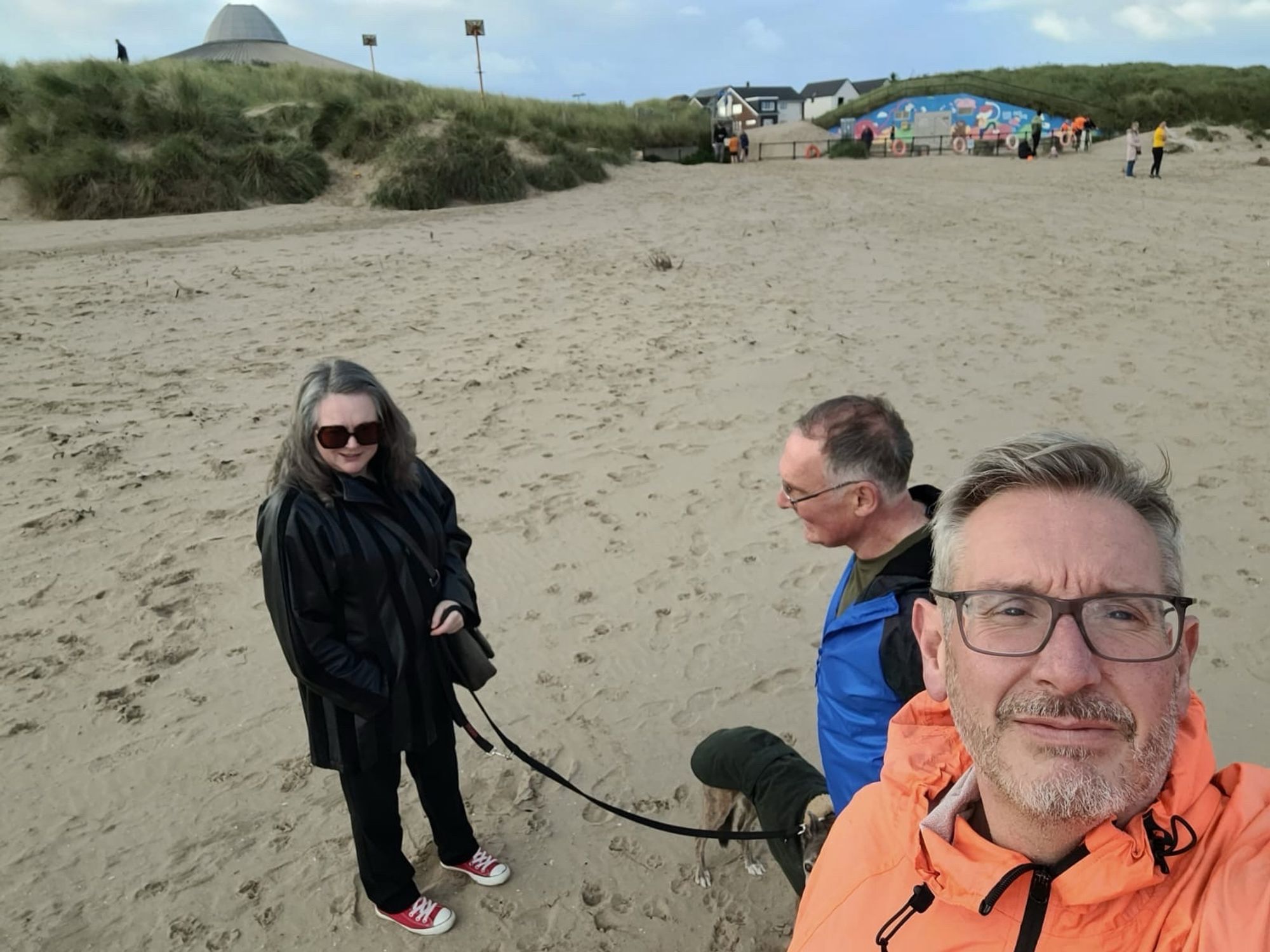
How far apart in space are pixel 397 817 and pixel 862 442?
1891 millimetres

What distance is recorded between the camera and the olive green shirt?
2.06 meters

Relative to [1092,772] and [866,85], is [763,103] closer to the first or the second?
[866,85]

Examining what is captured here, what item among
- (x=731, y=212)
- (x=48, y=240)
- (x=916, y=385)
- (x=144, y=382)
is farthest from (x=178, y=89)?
(x=916, y=385)

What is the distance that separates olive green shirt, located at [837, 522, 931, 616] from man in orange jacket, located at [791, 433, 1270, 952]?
0.74 m

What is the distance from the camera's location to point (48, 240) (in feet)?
40.3

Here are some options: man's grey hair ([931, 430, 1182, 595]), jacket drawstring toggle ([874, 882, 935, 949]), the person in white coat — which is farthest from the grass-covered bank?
jacket drawstring toggle ([874, 882, 935, 949])

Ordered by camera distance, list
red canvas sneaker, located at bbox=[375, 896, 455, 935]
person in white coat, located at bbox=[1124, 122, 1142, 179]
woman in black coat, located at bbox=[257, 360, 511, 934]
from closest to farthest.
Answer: woman in black coat, located at bbox=[257, 360, 511, 934]
red canvas sneaker, located at bbox=[375, 896, 455, 935]
person in white coat, located at bbox=[1124, 122, 1142, 179]

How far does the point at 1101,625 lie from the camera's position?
112 cm

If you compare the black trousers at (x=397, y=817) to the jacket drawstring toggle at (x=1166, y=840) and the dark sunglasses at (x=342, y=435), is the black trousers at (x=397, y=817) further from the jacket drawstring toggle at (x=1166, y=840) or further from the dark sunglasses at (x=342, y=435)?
the jacket drawstring toggle at (x=1166, y=840)

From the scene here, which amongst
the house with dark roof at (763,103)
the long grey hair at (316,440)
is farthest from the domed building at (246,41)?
the long grey hair at (316,440)

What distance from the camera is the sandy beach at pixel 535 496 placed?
303 cm

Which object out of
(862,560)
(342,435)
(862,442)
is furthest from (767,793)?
(342,435)

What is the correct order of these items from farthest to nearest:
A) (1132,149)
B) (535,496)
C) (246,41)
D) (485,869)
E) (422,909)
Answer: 1. (246,41)
2. (1132,149)
3. (535,496)
4. (485,869)
5. (422,909)

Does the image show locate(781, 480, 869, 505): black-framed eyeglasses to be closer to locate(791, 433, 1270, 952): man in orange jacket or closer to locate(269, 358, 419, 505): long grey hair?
locate(791, 433, 1270, 952): man in orange jacket
